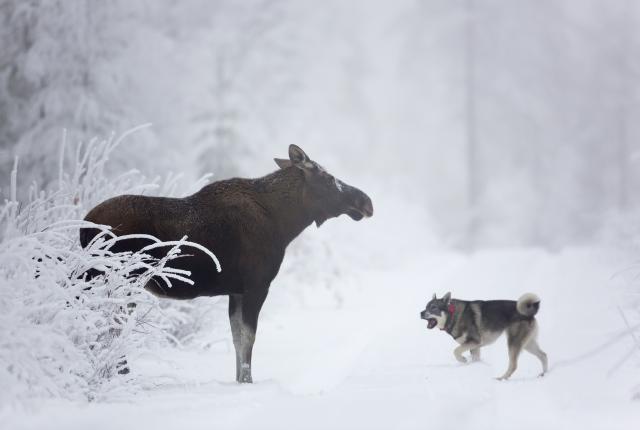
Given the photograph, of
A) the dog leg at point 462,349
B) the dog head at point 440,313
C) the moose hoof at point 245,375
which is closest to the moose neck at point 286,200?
the moose hoof at point 245,375

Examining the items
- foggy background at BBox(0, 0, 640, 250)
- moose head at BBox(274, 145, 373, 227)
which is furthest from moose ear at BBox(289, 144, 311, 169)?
foggy background at BBox(0, 0, 640, 250)

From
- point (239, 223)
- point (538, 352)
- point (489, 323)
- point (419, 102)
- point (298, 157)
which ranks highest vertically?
point (419, 102)

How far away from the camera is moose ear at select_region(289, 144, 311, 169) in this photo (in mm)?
5872

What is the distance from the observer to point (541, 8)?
119 ft

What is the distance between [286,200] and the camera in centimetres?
599

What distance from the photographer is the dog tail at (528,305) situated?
626 centimetres

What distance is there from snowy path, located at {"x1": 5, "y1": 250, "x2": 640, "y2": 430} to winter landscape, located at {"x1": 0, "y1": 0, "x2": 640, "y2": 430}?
0.04 meters

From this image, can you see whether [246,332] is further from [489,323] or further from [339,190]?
[489,323]

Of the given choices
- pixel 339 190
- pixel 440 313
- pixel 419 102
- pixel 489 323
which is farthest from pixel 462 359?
pixel 419 102

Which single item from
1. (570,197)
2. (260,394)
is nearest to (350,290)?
(260,394)

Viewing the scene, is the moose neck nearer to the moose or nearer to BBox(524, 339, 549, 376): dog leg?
the moose

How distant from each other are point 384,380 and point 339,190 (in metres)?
1.69

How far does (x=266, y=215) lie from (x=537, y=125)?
32.8 metres

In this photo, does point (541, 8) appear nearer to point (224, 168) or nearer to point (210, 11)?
point (210, 11)
